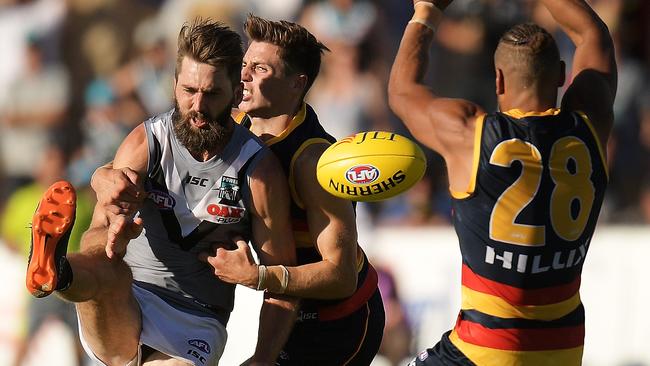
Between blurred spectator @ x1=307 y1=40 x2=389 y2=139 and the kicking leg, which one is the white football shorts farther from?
blurred spectator @ x1=307 y1=40 x2=389 y2=139

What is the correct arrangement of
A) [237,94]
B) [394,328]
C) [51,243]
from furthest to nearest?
1. [394,328]
2. [237,94]
3. [51,243]

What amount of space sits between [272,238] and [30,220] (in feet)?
18.1

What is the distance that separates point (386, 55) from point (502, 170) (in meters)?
5.82

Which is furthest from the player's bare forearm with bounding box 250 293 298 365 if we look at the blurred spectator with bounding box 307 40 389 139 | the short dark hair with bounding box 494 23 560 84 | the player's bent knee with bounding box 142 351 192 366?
the blurred spectator with bounding box 307 40 389 139

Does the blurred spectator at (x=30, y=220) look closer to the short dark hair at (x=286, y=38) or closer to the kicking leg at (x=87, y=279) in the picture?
the short dark hair at (x=286, y=38)

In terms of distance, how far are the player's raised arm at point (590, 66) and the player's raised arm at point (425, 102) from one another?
1.82ft

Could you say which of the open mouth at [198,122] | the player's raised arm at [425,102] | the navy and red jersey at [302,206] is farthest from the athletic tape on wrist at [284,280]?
the player's raised arm at [425,102]

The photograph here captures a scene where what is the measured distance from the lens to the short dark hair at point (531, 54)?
5.25m

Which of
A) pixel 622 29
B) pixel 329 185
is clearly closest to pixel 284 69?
pixel 329 185

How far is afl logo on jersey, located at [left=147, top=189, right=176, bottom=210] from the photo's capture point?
5.64 metres

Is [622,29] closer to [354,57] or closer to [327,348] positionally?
[354,57]

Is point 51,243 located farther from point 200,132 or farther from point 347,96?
point 347,96

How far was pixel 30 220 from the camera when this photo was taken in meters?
10.6

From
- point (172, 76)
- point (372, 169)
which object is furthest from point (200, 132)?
point (172, 76)
